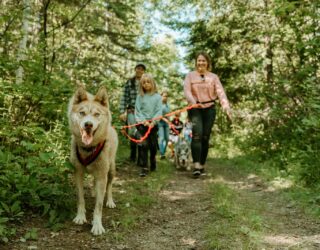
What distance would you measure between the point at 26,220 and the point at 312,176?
4.04 meters

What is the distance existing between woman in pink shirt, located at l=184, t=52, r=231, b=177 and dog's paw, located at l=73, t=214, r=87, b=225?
123 inches

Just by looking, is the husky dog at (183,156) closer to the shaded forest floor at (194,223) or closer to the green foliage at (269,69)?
the green foliage at (269,69)

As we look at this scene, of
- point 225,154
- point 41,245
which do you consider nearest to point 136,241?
point 41,245

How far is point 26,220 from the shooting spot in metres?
3.82

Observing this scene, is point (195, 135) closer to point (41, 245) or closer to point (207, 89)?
point (207, 89)

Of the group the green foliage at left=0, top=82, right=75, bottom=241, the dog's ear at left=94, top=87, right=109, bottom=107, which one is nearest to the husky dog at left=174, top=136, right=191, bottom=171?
the green foliage at left=0, top=82, right=75, bottom=241

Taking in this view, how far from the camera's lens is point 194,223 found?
410 centimetres

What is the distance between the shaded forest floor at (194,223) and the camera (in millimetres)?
3428

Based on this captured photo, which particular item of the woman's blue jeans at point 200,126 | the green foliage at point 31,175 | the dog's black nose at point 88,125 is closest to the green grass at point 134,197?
the green foliage at point 31,175

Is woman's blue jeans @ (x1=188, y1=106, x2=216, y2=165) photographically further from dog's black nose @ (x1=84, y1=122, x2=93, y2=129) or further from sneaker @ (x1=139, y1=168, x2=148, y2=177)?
dog's black nose @ (x1=84, y1=122, x2=93, y2=129)

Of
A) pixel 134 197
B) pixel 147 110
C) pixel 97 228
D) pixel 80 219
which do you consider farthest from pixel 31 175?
pixel 147 110

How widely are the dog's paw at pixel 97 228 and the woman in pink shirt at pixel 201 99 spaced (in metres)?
3.21

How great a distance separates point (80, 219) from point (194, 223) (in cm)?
131

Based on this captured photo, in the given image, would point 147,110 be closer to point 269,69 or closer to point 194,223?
point 194,223
